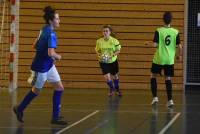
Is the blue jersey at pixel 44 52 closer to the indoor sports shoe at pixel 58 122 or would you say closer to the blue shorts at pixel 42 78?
the blue shorts at pixel 42 78

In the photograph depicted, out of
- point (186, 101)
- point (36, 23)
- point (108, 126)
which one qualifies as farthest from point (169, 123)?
point (36, 23)

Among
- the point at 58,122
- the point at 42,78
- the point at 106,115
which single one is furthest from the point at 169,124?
the point at 42,78

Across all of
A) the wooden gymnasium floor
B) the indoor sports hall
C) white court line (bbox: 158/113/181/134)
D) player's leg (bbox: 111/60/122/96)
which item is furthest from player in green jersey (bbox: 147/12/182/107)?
the indoor sports hall

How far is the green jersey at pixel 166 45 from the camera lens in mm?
13781

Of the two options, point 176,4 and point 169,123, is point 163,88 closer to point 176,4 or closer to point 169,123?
point 176,4

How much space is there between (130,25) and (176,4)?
1.53m

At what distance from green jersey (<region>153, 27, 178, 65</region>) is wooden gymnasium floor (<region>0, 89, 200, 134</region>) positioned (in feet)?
3.43

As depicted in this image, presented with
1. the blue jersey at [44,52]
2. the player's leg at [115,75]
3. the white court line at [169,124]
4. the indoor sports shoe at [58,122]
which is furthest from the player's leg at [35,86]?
the player's leg at [115,75]

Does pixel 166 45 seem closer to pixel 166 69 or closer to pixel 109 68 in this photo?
pixel 166 69

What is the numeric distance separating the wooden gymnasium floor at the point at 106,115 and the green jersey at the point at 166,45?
1045mm

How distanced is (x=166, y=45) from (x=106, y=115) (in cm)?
264

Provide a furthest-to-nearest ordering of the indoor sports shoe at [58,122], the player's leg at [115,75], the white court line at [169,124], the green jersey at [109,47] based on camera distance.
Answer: the player's leg at [115,75] < the green jersey at [109,47] < the indoor sports shoe at [58,122] < the white court line at [169,124]

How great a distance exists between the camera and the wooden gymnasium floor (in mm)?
10195

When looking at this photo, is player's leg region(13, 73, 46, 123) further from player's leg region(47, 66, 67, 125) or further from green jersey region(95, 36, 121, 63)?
green jersey region(95, 36, 121, 63)
